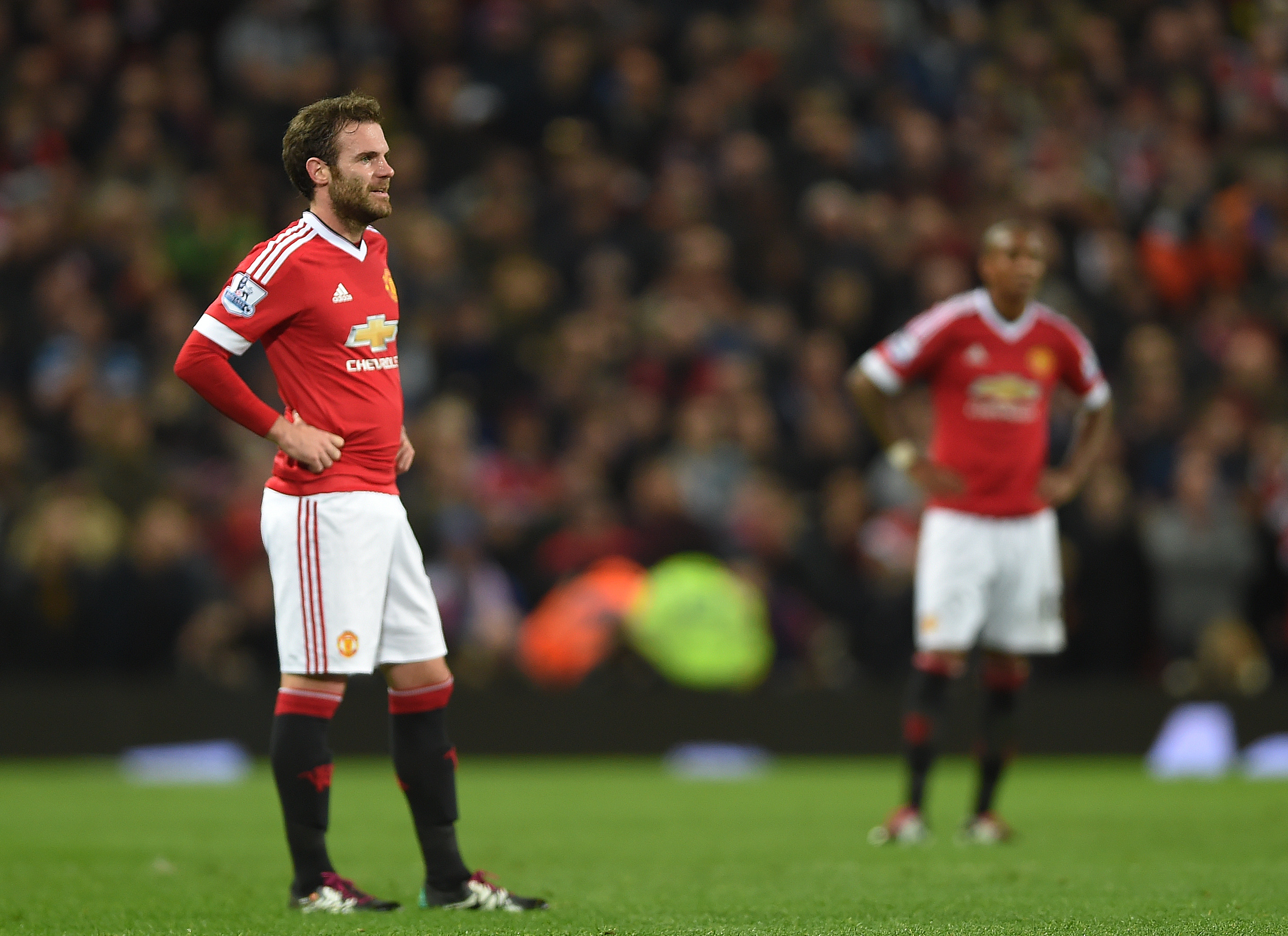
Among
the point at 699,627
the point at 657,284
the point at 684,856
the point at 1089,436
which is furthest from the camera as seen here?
the point at 657,284

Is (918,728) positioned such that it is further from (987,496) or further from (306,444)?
(306,444)

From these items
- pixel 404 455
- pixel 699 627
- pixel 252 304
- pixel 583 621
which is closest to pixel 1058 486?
pixel 404 455

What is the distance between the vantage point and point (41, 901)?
18.8ft

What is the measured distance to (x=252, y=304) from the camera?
5.35 meters

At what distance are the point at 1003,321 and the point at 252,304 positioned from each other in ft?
11.6

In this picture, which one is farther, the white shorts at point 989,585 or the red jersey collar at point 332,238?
the white shorts at point 989,585

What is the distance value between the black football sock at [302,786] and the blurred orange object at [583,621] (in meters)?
6.64

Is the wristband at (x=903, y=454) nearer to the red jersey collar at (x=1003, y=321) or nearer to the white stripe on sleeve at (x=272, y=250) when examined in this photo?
the red jersey collar at (x=1003, y=321)

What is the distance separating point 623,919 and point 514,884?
1.08 m

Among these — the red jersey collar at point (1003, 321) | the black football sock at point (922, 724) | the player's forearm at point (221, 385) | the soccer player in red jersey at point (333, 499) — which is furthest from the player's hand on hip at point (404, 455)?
the red jersey collar at point (1003, 321)

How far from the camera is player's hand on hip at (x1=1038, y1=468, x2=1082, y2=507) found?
7.78 metres

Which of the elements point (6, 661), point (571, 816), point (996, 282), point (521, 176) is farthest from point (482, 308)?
point (996, 282)

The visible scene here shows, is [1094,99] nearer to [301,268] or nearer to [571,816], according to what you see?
[571,816]

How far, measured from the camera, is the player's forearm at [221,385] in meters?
5.30
